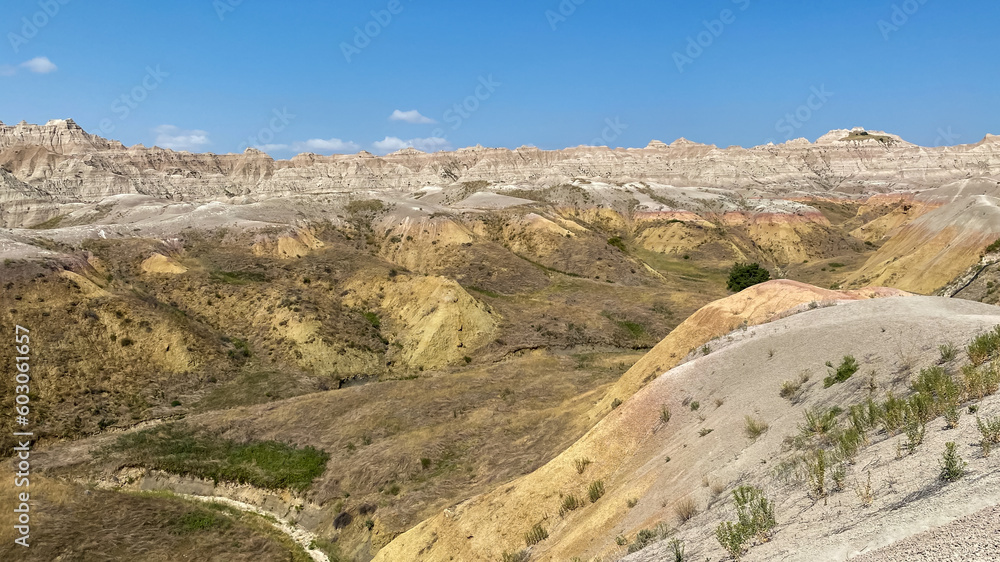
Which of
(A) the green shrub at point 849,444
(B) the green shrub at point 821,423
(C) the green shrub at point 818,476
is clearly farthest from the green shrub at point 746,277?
(C) the green shrub at point 818,476

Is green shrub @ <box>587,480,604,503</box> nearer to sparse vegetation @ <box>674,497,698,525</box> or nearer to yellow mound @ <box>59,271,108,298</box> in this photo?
sparse vegetation @ <box>674,497,698,525</box>

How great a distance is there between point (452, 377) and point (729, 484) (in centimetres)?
2859

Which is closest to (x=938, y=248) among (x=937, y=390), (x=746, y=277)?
(x=746, y=277)

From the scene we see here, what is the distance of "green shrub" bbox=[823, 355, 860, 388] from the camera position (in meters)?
14.0

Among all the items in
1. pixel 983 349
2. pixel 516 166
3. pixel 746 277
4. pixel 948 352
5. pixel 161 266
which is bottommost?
pixel 948 352

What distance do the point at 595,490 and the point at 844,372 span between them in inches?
302

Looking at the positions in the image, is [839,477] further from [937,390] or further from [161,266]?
[161,266]

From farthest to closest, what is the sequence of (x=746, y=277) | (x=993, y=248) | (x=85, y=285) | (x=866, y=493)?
(x=746, y=277)
(x=85, y=285)
(x=993, y=248)
(x=866, y=493)

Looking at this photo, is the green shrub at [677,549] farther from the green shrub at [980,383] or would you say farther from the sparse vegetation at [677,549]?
the green shrub at [980,383]

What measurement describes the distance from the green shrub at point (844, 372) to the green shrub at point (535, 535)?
894 cm

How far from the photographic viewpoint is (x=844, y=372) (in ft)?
46.2

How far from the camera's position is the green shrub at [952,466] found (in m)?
6.87

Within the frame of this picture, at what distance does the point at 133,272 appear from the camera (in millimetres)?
54281

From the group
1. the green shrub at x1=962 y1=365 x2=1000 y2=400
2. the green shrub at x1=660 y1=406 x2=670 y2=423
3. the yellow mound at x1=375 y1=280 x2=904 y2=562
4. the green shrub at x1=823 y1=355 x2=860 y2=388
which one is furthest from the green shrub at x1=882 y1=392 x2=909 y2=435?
the green shrub at x1=660 y1=406 x2=670 y2=423
